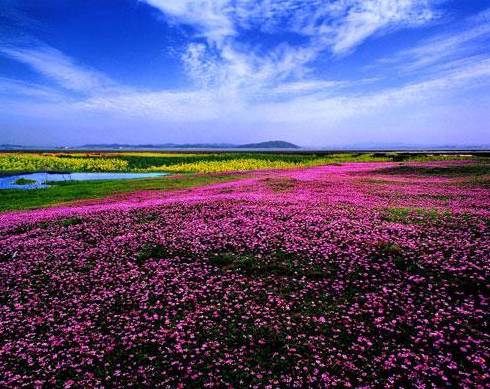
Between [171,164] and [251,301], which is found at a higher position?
[251,301]

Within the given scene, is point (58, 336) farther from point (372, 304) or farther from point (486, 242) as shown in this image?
point (486, 242)

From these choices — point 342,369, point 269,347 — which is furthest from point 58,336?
point 342,369

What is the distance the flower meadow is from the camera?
781 cm

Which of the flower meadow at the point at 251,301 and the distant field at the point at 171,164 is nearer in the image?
the flower meadow at the point at 251,301

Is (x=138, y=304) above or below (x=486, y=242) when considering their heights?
below

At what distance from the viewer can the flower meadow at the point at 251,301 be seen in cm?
781

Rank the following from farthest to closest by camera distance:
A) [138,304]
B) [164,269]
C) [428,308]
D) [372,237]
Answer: [372,237] < [164,269] < [138,304] < [428,308]

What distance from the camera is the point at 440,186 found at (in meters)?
31.3

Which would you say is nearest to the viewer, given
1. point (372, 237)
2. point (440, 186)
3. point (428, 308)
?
point (428, 308)

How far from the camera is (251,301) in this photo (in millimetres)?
10750

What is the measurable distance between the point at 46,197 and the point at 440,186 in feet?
124

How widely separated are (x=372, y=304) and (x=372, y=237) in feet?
17.7

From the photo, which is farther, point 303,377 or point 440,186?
point 440,186

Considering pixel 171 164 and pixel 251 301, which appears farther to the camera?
pixel 171 164
